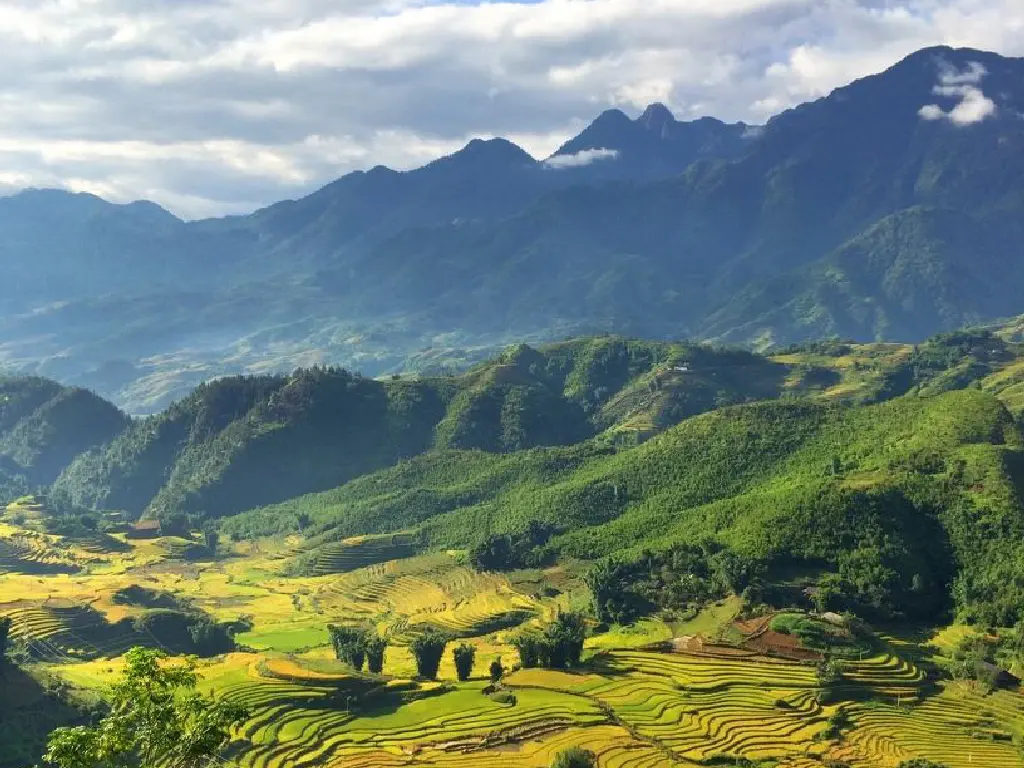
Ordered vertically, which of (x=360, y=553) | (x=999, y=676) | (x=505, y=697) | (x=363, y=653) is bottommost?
(x=999, y=676)

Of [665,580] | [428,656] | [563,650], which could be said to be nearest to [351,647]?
[428,656]

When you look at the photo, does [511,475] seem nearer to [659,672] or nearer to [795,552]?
[795,552]

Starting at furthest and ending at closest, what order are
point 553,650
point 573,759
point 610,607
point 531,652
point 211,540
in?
point 211,540 < point 610,607 < point 531,652 < point 553,650 < point 573,759

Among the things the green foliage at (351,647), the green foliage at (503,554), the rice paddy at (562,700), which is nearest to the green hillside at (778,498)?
the green foliage at (503,554)

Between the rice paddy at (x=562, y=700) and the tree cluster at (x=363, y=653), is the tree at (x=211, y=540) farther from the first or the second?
the tree cluster at (x=363, y=653)

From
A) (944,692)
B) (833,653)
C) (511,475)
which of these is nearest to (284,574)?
(511,475)

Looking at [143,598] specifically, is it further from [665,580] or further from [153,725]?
[153,725]
